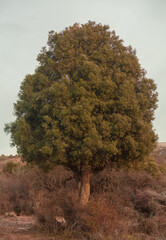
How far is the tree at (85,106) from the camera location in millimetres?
11727

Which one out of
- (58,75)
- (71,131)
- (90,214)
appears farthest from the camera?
(58,75)

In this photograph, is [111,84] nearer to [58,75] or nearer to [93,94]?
[93,94]

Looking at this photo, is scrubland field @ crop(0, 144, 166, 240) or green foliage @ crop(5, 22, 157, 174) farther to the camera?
green foliage @ crop(5, 22, 157, 174)

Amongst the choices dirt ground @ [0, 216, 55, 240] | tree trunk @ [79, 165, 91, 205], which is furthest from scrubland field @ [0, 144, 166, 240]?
tree trunk @ [79, 165, 91, 205]

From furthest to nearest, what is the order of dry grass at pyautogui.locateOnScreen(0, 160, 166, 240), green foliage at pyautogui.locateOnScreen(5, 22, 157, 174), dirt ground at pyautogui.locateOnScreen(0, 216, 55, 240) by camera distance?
green foliage at pyautogui.locateOnScreen(5, 22, 157, 174) → dirt ground at pyautogui.locateOnScreen(0, 216, 55, 240) → dry grass at pyautogui.locateOnScreen(0, 160, 166, 240)

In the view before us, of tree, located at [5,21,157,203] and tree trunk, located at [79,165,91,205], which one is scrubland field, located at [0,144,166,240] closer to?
tree trunk, located at [79,165,91,205]

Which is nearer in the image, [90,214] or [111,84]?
[90,214]

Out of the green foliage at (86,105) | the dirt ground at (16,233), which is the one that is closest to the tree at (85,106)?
the green foliage at (86,105)

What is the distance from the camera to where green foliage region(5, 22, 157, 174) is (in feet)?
38.4

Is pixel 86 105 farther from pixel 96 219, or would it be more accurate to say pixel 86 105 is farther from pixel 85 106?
pixel 96 219

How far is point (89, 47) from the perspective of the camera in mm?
14070

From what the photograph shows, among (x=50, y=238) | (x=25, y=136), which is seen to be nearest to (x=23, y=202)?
(x=25, y=136)

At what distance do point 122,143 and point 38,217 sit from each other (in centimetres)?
499

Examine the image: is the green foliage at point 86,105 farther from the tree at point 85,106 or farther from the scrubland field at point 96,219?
the scrubland field at point 96,219
